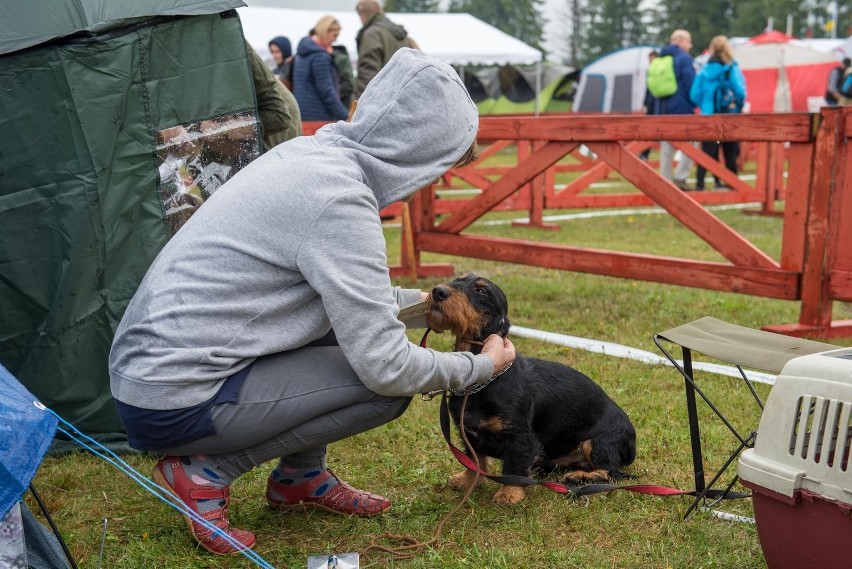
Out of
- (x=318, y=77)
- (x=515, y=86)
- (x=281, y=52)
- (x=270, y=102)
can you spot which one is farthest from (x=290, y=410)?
(x=515, y=86)

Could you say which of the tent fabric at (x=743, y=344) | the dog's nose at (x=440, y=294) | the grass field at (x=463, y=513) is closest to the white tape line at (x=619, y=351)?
the grass field at (x=463, y=513)

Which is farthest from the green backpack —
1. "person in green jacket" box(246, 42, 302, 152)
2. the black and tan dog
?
the black and tan dog

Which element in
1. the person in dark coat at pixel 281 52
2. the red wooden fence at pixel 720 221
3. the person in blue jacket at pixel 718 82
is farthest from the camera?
the person in blue jacket at pixel 718 82

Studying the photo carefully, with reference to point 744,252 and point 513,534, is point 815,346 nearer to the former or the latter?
point 513,534

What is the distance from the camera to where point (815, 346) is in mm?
2807

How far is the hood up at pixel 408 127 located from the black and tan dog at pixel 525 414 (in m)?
0.63

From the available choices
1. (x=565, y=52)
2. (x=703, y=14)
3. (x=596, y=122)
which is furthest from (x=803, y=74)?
(x=565, y=52)

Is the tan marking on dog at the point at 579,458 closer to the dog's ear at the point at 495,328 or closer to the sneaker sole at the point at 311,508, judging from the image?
the dog's ear at the point at 495,328

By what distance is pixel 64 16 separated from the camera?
3682 millimetres

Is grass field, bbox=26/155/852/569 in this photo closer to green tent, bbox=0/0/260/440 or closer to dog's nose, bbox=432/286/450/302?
green tent, bbox=0/0/260/440

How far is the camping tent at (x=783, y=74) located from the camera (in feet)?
82.9

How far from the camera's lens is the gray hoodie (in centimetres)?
261

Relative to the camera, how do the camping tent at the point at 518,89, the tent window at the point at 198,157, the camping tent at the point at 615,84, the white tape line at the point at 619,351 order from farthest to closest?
1. the camping tent at the point at 615,84
2. the camping tent at the point at 518,89
3. the white tape line at the point at 619,351
4. the tent window at the point at 198,157

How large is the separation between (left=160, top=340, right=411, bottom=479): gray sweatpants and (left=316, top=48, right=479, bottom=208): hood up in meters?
0.55
